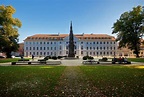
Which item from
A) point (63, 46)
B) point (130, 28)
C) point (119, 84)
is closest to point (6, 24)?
point (130, 28)

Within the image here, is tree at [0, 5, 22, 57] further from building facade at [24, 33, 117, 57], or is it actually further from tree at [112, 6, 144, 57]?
building facade at [24, 33, 117, 57]

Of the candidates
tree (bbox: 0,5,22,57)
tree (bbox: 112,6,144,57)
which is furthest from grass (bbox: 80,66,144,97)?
tree (bbox: 112,6,144,57)

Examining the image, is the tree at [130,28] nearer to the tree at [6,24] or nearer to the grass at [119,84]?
the tree at [6,24]

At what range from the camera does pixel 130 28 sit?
5903 cm

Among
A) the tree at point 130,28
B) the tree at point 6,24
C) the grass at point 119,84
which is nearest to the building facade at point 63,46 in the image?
the tree at point 130,28

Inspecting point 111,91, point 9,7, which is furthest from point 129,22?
point 111,91

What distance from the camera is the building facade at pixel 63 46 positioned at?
384 feet

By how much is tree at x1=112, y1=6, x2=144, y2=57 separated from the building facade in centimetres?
5576

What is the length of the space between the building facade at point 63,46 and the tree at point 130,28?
55.8m

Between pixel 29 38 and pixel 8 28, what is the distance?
244 feet

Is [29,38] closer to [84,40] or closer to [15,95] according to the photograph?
[84,40]

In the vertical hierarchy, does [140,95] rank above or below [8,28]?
below

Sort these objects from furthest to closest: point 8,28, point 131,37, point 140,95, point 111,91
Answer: point 131,37, point 8,28, point 111,91, point 140,95

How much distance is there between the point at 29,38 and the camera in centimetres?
11738
